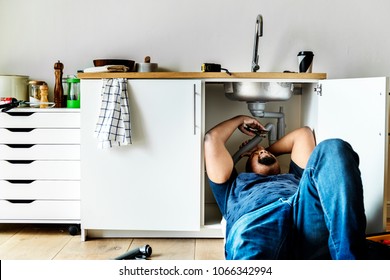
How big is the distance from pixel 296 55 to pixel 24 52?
160 cm

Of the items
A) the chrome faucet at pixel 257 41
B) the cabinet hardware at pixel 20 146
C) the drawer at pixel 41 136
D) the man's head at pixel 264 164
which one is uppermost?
the chrome faucet at pixel 257 41

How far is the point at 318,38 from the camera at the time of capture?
10.1 feet

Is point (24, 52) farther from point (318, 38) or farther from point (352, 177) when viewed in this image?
point (352, 177)

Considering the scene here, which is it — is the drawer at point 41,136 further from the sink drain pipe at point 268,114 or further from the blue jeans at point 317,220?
the blue jeans at point 317,220

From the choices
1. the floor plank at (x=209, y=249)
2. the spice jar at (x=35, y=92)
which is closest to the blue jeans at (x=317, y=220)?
the floor plank at (x=209, y=249)

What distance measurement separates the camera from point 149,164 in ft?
8.66

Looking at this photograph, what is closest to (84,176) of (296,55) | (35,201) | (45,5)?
(35,201)

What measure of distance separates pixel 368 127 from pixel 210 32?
1321 mm

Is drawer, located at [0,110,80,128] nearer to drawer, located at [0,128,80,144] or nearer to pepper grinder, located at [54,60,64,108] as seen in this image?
drawer, located at [0,128,80,144]

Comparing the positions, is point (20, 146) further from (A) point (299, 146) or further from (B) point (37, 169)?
(A) point (299, 146)

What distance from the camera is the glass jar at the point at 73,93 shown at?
2.84 meters

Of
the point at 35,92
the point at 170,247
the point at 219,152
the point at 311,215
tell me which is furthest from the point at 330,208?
the point at 35,92

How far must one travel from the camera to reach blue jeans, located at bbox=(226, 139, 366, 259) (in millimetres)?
1463

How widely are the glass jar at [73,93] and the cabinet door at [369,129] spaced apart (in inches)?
53.5
